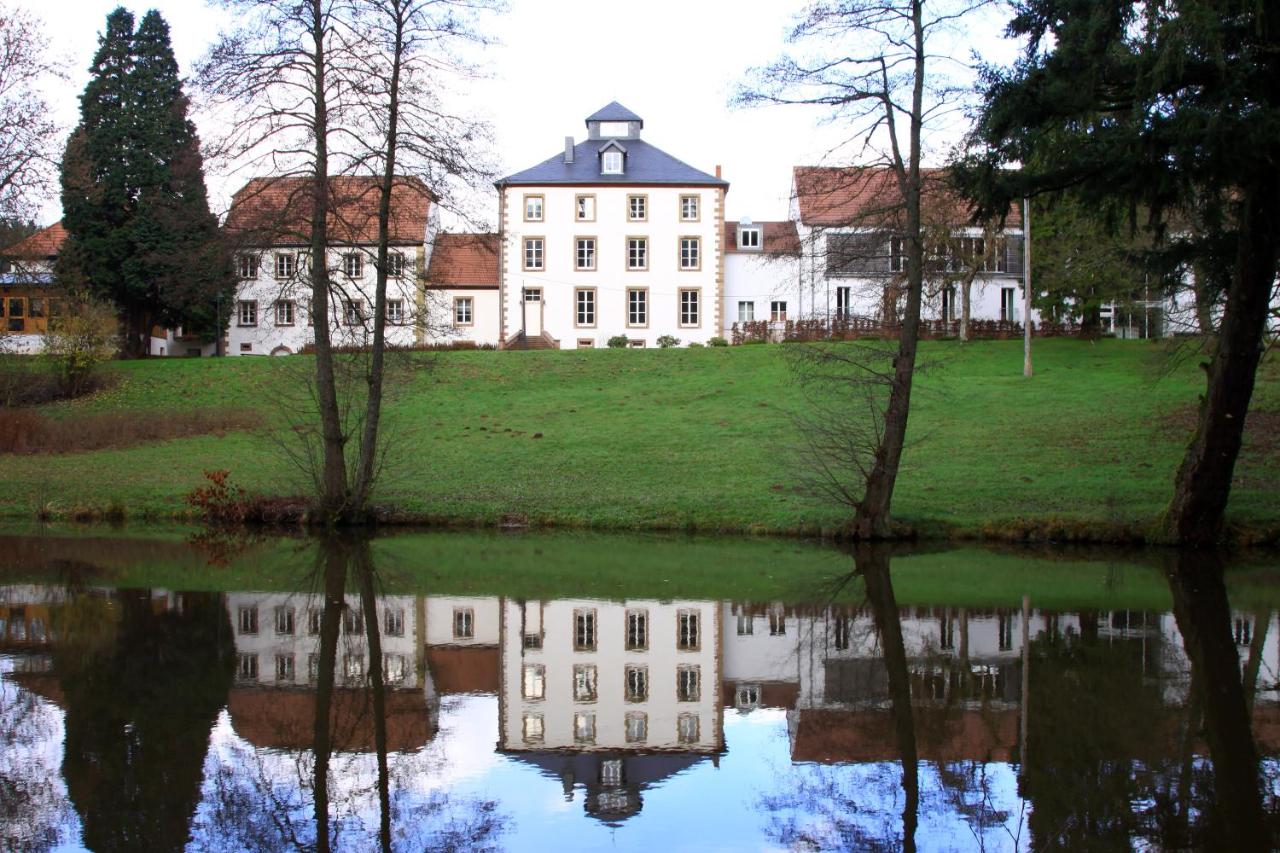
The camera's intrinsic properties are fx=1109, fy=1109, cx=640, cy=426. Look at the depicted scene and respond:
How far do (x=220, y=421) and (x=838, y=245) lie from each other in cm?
2037

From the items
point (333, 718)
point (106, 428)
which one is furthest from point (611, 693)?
point (106, 428)

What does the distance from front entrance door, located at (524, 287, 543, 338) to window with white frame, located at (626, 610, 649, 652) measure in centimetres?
3907

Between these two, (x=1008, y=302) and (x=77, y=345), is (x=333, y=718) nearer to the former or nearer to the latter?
(x=77, y=345)

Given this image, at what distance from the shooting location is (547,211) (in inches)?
1964

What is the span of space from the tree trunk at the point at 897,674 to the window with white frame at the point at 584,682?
2146 millimetres

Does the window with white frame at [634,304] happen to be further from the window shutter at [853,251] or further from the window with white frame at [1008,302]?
the window shutter at [853,251]

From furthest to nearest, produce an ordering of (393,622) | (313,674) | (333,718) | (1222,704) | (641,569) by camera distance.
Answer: (641,569) < (393,622) < (313,674) < (1222,704) < (333,718)

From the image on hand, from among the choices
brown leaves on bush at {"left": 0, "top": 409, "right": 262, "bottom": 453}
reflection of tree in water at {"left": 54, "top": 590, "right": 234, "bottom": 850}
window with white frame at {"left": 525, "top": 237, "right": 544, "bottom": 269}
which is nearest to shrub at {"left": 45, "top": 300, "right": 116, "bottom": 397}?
brown leaves on bush at {"left": 0, "top": 409, "right": 262, "bottom": 453}

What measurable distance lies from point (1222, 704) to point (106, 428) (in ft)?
89.3

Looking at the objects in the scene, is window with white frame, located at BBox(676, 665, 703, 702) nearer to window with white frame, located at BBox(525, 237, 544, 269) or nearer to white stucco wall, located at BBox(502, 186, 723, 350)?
white stucco wall, located at BBox(502, 186, 723, 350)

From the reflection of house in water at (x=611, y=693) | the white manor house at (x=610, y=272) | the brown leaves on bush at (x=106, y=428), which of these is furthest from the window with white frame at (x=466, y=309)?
the reflection of house in water at (x=611, y=693)

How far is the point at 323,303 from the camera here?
18172 millimetres

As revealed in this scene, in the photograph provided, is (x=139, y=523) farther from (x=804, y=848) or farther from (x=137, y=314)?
(x=137, y=314)

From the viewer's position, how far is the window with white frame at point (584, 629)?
9.59m
